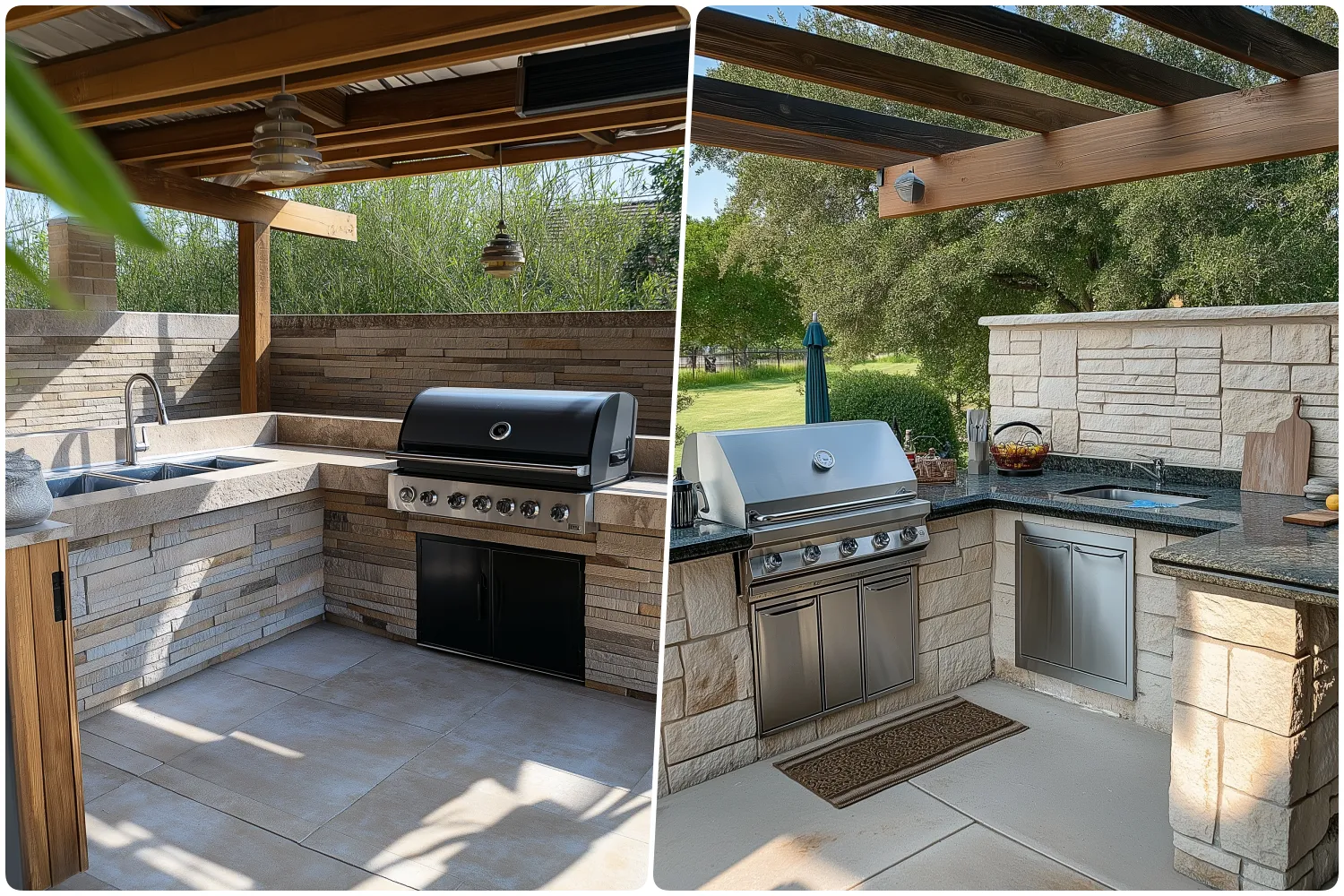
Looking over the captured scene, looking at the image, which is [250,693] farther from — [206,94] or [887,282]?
[887,282]

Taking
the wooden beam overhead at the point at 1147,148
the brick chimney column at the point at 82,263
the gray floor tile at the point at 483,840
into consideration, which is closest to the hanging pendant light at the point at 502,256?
the wooden beam overhead at the point at 1147,148

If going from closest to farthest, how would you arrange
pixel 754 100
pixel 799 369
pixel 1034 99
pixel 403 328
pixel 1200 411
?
1. pixel 754 100
2. pixel 1034 99
3. pixel 1200 411
4. pixel 403 328
5. pixel 799 369

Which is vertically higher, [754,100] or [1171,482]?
[754,100]

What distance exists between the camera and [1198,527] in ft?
11.8

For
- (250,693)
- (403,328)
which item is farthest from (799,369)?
(250,693)

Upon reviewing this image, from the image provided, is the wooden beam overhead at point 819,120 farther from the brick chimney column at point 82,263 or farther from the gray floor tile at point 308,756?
the brick chimney column at point 82,263

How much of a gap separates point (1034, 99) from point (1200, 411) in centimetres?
166

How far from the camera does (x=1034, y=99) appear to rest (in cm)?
402

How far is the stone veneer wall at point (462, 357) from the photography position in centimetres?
550

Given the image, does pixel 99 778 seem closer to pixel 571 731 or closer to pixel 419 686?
pixel 419 686

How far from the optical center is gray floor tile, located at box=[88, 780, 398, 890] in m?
2.83

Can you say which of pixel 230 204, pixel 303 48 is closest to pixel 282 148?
pixel 303 48

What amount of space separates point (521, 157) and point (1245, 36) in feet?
13.6

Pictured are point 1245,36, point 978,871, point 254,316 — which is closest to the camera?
point 978,871
